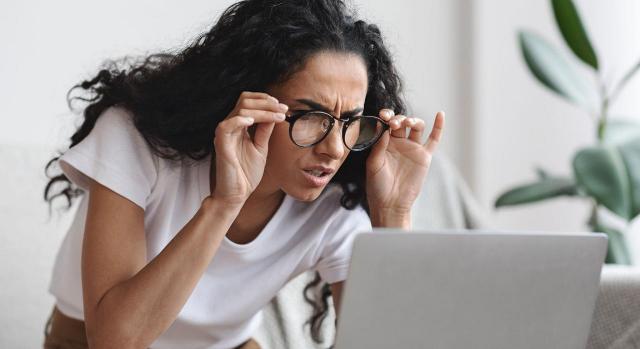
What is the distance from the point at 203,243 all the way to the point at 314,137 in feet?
0.68

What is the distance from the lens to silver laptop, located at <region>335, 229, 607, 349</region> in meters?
0.84

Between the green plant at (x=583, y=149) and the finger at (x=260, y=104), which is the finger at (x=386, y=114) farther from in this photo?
the green plant at (x=583, y=149)

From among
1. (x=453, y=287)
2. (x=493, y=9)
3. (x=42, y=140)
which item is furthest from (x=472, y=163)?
(x=453, y=287)

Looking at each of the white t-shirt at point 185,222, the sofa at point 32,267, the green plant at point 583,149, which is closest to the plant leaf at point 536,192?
the green plant at point 583,149

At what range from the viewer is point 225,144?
1.14 meters

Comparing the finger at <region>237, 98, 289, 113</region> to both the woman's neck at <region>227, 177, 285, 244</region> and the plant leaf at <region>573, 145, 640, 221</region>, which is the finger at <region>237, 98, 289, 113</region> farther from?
the plant leaf at <region>573, 145, 640, 221</region>

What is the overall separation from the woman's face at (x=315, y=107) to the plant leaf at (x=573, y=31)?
A: 1.16 meters

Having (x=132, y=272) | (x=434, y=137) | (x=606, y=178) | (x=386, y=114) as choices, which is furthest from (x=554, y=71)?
(x=132, y=272)

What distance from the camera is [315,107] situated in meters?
1.20

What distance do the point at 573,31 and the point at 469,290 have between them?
1531 mm

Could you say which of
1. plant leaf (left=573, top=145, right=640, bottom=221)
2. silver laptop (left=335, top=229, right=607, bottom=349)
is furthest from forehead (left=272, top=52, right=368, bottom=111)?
plant leaf (left=573, top=145, right=640, bottom=221)

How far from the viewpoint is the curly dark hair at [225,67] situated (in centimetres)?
124

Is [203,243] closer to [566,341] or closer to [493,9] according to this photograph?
[566,341]

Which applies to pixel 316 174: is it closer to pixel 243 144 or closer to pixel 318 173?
pixel 318 173
